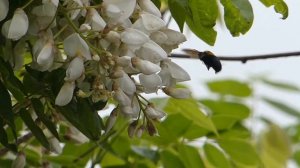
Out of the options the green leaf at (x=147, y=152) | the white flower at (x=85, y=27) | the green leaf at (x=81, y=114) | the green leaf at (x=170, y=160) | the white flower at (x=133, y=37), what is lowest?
the green leaf at (x=147, y=152)

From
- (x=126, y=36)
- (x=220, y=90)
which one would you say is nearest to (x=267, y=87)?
(x=220, y=90)

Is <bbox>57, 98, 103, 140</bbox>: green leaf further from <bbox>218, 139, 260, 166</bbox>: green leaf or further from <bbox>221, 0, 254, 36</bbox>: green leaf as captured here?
<bbox>218, 139, 260, 166</bbox>: green leaf

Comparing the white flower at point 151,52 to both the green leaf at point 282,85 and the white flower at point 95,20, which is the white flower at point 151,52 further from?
the green leaf at point 282,85

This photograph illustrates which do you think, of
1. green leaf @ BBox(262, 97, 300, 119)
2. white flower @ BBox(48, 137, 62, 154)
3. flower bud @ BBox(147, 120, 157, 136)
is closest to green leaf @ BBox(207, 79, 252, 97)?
green leaf @ BBox(262, 97, 300, 119)

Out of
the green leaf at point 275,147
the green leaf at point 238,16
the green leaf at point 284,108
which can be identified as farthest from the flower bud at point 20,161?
the green leaf at point 284,108

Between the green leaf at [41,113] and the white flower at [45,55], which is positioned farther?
the green leaf at [41,113]

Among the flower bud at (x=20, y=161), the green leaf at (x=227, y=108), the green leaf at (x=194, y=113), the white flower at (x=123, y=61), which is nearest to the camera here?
the white flower at (x=123, y=61)

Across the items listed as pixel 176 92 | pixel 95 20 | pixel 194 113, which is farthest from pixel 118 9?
Result: pixel 194 113

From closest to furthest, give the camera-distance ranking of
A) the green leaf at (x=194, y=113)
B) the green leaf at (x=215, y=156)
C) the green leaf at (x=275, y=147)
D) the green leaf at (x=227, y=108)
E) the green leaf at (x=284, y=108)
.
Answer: the green leaf at (x=194, y=113), the green leaf at (x=215, y=156), the green leaf at (x=227, y=108), the green leaf at (x=275, y=147), the green leaf at (x=284, y=108)
